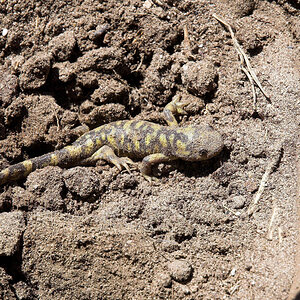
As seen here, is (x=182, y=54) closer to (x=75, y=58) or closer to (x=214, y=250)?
(x=75, y=58)

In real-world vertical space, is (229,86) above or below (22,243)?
above

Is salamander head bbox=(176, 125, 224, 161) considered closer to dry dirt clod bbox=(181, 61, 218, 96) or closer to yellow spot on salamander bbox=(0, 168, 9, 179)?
dry dirt clod bbox=(181, 61, 218, 96)

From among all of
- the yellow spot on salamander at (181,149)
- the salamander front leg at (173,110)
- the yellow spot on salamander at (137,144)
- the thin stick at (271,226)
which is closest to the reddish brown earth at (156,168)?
the thin stick at (271,226)

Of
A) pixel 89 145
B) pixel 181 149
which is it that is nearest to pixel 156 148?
pixel 181 149

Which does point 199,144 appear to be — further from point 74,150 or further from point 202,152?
point 74,150

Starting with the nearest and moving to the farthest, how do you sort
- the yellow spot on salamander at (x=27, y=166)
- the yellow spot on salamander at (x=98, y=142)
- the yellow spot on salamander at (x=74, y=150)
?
the yellow spot on salamander at (x=27, y=166)
the yellow spot on salamander at (x=74, y=150)
the yellow spot on salamander at (x=98, y=142)

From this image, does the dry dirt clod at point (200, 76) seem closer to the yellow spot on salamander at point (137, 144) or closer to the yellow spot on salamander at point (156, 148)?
the yellow spot on salamander at point (156, 148)

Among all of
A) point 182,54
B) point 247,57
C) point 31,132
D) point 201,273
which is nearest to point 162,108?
point 182,54
